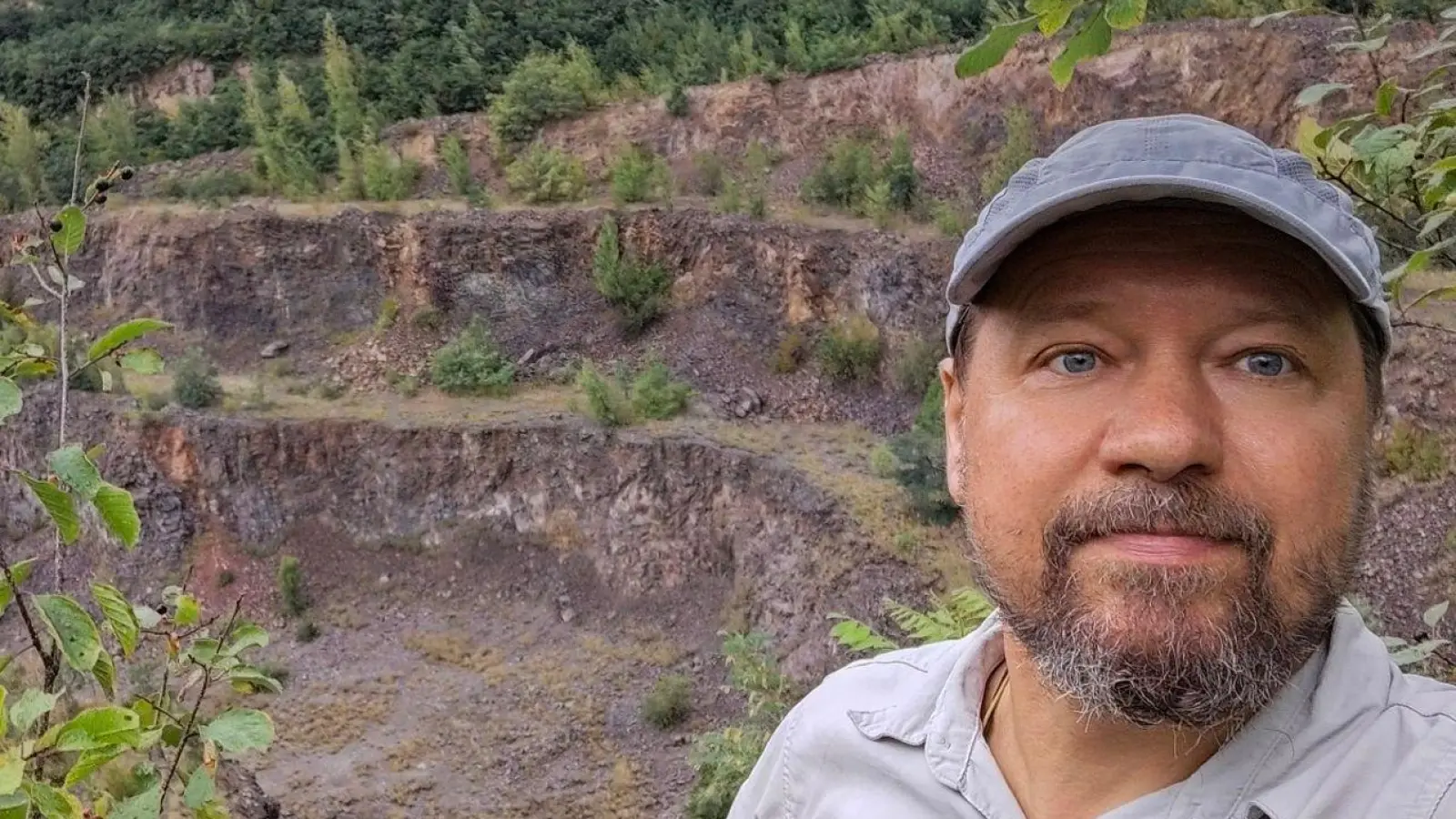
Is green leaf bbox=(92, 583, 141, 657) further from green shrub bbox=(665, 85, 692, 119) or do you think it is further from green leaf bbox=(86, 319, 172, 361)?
green shrub bbox=(665, 85, 692, 119)

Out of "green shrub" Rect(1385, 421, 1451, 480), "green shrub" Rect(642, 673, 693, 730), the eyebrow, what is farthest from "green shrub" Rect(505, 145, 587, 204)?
the eyebrow

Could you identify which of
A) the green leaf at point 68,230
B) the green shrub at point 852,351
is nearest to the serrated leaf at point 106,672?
the green leaf at point 68,230

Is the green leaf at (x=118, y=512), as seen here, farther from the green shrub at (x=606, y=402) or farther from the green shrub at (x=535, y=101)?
the green shrub at (x=535, y=101)

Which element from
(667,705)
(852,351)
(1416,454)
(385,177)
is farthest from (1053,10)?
(385,177)

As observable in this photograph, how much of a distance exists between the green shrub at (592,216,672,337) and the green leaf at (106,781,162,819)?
12.4 m

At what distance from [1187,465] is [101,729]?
4.99 ft

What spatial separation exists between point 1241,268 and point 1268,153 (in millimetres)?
135

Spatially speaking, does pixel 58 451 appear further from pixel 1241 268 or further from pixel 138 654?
pixel 138 654

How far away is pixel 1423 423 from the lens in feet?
21.6

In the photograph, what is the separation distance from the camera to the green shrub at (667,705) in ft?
30.2

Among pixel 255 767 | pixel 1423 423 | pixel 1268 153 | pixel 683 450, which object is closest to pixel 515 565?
pixel 683 450

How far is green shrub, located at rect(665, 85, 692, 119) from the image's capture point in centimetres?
1644

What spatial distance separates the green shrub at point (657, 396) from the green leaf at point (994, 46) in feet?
35.6

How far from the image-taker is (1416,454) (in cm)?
644
